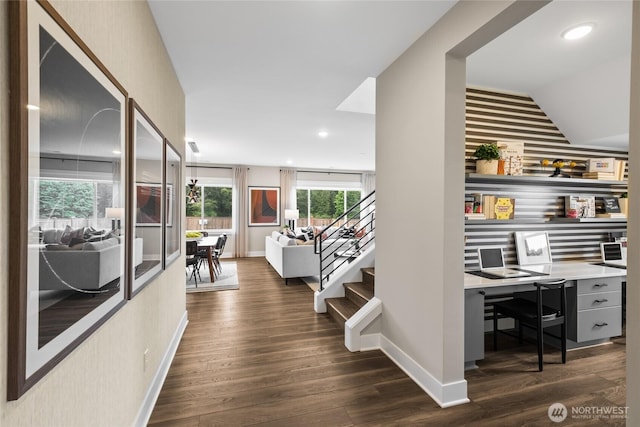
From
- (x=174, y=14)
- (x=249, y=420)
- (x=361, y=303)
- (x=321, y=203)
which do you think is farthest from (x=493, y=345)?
(x=321, y=203)

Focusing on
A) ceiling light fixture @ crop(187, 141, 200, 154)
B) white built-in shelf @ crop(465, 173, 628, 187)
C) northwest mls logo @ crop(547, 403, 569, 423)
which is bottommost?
northwest mls logo @ crop(547, 403, 569, 423)

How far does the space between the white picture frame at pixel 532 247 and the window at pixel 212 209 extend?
7452 millimetres

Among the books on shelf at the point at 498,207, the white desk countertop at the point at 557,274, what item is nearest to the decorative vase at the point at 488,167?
the books on shelf at the point at 498,207

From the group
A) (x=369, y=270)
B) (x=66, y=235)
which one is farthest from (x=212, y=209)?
(x=66, y=235)

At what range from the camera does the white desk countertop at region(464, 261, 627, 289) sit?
8.16 feet

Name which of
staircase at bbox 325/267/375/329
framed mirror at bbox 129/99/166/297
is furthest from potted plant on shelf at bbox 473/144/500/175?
framed mirror at bbox 129/99/166/297

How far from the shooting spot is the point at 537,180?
306cm

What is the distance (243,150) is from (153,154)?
486 cm

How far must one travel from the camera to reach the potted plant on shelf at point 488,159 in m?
2.80

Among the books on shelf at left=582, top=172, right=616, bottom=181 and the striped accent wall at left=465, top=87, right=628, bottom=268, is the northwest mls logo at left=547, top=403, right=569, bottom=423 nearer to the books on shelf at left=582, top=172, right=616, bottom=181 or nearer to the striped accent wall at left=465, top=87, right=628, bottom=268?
the striped accent wall at left=465, top=87, right=628, bottom=268

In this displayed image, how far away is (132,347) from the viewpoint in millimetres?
1688

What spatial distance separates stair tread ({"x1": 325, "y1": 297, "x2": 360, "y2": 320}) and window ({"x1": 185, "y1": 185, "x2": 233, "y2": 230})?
5.86 m

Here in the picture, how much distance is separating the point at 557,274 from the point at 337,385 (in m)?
2.26

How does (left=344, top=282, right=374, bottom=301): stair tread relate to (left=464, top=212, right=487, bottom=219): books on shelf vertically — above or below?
below
